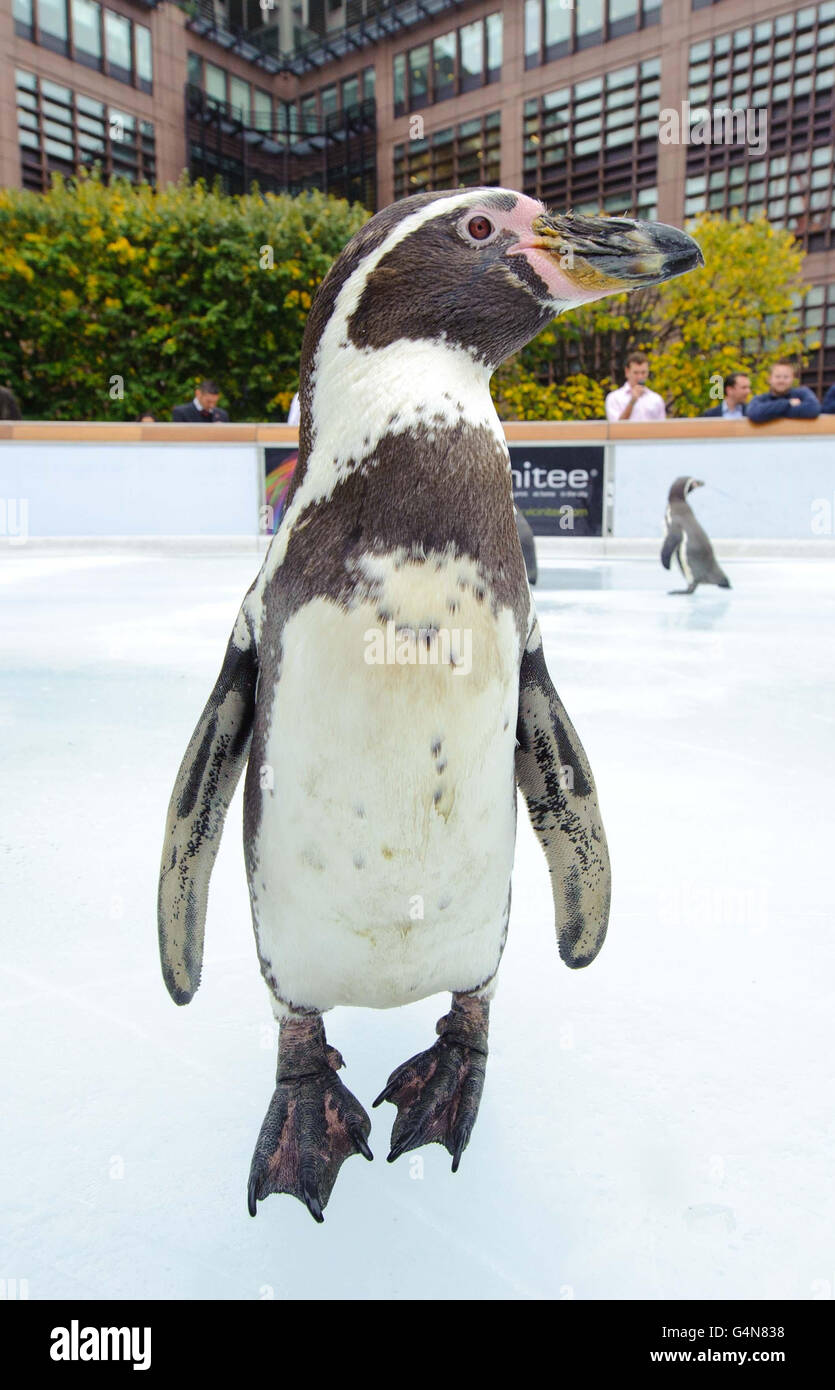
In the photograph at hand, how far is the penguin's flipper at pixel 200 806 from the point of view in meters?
1.10

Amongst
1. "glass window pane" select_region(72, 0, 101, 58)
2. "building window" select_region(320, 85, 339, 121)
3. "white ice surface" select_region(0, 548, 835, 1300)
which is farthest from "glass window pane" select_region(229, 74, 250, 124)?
"white ice surface" select_region(0, 548, 835, 1300)

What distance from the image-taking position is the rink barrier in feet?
27.4

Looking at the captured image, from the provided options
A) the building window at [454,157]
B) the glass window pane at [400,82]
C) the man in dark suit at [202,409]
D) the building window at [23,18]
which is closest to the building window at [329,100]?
the glass window pane at [400,82]

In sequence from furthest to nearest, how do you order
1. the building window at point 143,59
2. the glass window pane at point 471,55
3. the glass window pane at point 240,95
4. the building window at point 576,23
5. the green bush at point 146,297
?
the glass window pane at point 240,95, the glass window pane at point 471,55, the building window at point 143,59, the building window at point 576,23, the green bush at point 146,297

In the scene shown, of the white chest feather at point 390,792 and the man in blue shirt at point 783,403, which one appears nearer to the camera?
the white chest feather at point 390,792

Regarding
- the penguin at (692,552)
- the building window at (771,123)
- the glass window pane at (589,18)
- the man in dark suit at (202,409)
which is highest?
the glass window pane at (589,18)

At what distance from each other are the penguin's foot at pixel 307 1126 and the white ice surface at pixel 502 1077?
0.02 m

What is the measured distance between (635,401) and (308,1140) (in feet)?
29.2

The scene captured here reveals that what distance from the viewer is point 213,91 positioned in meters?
25.1

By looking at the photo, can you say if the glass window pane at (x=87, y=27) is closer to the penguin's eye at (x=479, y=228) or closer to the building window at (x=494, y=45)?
the building window at (x=494, y=45)

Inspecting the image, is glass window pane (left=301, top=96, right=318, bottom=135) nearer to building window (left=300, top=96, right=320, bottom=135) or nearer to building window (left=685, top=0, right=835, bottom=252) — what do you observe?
building window (left=300, top=96, right=320, bottom=135)

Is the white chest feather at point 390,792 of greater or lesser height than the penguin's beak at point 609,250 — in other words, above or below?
below

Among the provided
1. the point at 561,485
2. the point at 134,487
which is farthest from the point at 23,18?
the point at 561,485

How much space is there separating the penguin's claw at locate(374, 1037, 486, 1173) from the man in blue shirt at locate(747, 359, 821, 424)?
8.11 m
